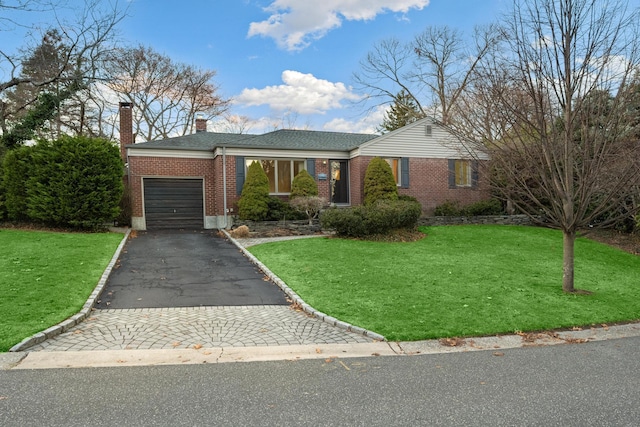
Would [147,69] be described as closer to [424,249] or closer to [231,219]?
[231,219]

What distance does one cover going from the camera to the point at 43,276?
7203mm

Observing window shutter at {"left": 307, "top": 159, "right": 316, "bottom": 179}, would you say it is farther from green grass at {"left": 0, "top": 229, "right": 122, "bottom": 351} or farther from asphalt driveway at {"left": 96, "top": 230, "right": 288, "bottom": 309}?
green grass at {"left": 0, "top": 229, "right": 122, "bottom": 351}

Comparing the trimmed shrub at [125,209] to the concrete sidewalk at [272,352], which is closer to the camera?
the concrete sidewalk at [272,352]

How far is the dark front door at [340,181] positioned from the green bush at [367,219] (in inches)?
173

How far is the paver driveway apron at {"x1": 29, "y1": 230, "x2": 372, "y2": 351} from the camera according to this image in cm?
487

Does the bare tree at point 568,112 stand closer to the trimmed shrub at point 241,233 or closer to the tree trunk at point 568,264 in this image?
the tree trunk at point 568,264

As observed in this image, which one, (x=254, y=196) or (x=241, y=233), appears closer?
(x=241, y=233)

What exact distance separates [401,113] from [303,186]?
23.8m

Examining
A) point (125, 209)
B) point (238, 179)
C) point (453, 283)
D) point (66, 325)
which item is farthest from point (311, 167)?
point (66, 325)

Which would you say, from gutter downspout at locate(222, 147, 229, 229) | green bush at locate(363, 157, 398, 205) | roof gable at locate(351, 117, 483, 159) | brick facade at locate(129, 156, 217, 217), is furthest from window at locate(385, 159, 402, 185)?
brick facade at locate(129, 156, 217, 217)

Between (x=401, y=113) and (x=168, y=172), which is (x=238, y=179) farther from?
(x=401, y=113)

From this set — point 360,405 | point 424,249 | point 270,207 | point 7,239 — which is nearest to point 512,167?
point 424,249

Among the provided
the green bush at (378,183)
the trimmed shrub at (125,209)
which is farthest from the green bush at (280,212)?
the trimmed shrub at (125,209)

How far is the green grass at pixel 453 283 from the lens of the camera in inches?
223
